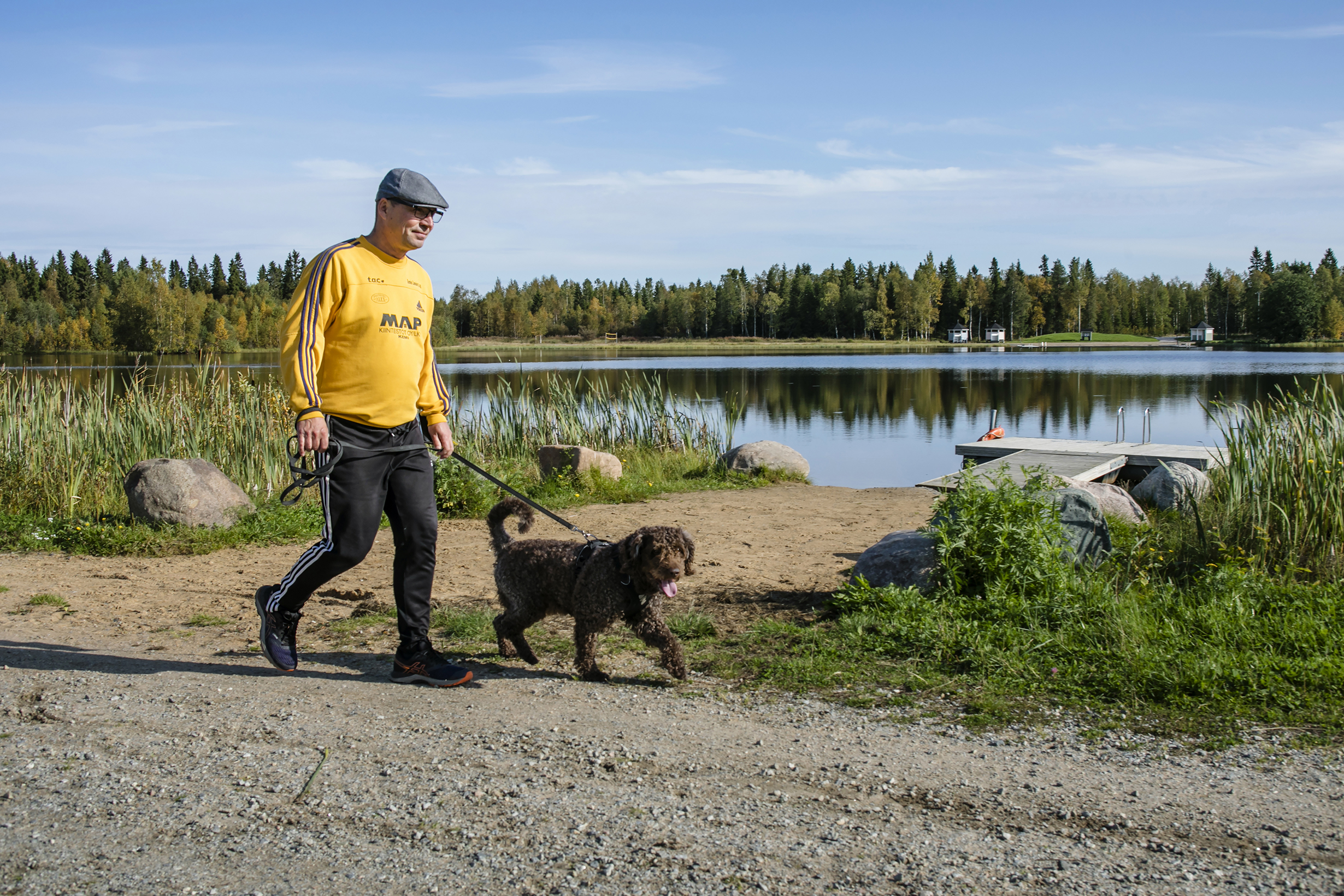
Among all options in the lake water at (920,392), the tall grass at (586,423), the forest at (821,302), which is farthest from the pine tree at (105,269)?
the tall grass at (586,423)

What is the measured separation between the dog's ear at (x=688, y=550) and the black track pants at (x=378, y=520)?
3.75 feet

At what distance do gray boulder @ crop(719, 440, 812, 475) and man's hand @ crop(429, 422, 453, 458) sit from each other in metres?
8.81

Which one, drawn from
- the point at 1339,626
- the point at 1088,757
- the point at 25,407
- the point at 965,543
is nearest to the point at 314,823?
the point at 1088,757

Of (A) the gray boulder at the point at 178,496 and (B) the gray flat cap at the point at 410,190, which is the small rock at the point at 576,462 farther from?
(B) the gray flat cap at the point at 410,190

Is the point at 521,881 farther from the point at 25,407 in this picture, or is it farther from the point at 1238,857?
the point at 25,407

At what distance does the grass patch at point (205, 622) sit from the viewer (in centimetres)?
545

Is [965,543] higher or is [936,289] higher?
[936,289]

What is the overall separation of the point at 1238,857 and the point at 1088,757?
30.6 inches

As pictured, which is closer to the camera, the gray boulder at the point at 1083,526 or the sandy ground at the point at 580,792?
the sandy ground at the point at 580,792

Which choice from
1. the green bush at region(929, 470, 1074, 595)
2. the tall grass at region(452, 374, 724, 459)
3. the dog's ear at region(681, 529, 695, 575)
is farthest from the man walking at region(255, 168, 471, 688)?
the tall grass at region(452, 374, 724, 459)

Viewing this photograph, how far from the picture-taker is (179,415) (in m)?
10.8

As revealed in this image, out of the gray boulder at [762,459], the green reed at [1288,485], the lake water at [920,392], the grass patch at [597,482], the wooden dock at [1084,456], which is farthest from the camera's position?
the lake water at [920,392]

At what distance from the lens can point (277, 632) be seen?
425 cm

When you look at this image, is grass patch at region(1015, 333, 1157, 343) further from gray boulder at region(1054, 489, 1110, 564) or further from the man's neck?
the man's neck
